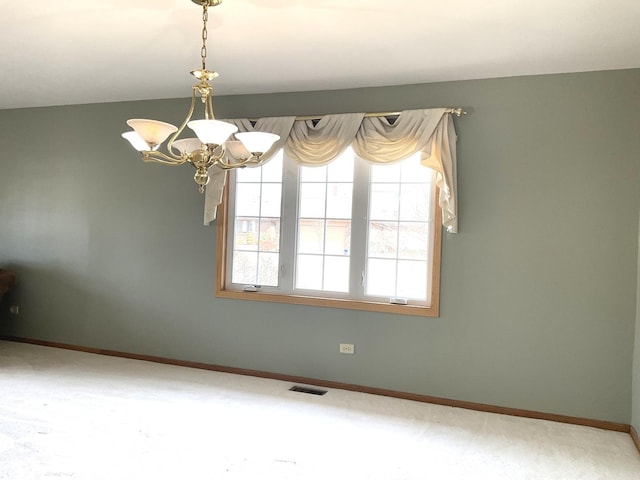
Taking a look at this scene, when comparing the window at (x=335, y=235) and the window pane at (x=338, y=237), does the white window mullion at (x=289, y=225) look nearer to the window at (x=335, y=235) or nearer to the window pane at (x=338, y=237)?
the window at (x=335, y=235)

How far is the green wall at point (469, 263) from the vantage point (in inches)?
140

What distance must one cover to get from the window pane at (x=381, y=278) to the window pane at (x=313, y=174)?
2.67 feet

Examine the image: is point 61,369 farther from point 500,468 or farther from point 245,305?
point 500,468

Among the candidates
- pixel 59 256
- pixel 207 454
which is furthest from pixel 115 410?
pixel 59 256

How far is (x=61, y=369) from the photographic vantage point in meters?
4.49

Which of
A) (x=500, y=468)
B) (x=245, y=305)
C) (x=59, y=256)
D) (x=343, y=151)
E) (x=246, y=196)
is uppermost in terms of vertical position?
(x=343, y=151)

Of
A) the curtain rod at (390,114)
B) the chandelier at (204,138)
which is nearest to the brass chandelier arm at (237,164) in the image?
the chandelier at (204,138)

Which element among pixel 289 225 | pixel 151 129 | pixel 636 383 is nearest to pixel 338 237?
pixel 289 225

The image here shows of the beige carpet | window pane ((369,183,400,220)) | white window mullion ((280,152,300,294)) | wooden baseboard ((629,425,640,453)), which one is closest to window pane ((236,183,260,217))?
white window mullion ((280,152,300,294))

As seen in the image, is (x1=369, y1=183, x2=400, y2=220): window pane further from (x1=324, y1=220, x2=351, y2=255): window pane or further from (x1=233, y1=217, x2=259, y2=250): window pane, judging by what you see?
(x1=233, y1=217, x2=259, y2=250): window pane

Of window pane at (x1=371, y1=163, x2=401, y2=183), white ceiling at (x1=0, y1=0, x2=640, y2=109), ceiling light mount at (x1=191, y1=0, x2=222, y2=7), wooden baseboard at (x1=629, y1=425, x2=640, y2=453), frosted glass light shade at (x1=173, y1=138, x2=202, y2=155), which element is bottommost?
wooden baseboard at (x1=629, y1=425, x2=640, y2=453)

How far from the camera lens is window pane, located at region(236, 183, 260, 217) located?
4562 mm

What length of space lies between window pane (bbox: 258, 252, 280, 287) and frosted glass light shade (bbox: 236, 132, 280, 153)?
6.75 ft

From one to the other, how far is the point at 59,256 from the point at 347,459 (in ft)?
12.6
